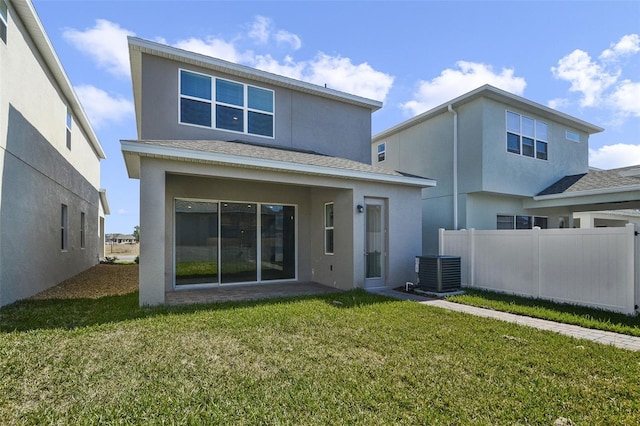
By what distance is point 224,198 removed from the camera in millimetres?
9477

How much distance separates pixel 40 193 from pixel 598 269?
44.5ft

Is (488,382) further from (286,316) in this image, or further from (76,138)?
(76,138)

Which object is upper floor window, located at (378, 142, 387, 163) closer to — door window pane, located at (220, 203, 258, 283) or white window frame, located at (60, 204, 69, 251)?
door window pane, located at (220, 203, 258, 283)

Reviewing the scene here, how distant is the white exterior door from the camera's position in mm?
9484

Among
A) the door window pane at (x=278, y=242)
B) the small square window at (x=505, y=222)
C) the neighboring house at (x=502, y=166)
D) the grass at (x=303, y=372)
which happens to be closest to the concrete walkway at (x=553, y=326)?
the grass at (x=303, y=372)

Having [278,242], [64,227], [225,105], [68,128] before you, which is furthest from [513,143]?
[68,128]

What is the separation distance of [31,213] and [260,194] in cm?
573

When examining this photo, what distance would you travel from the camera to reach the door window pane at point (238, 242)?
9.47 meters

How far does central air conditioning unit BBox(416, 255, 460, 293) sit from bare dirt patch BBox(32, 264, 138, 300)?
8061mm

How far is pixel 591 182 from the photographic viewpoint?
12.4 metres

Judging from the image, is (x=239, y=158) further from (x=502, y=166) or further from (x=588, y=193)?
(x=588, y=193)

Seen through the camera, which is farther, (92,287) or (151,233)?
(92,287)

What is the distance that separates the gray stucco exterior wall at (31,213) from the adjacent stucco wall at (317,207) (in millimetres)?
3050

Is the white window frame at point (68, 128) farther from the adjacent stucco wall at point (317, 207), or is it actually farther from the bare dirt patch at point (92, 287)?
the adjacent stucco wall at point (317, 207)
